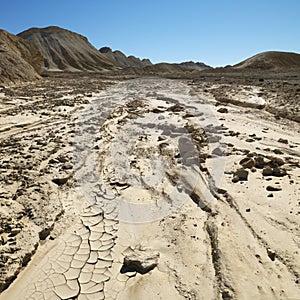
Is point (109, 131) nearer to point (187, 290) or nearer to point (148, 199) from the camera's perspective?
point (148, 199)

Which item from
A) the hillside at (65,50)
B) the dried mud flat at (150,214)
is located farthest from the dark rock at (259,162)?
the hillside at (65,50)

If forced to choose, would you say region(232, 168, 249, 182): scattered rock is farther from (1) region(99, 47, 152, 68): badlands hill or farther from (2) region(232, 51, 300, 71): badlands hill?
(1) region(99, 47, 152, 68): badlands hill

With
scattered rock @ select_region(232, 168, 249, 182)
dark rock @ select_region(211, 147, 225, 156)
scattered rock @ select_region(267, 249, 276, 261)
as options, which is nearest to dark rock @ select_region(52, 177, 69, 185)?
scattered rock @ select_region(232, 168, 249, 182)

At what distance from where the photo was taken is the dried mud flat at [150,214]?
2.36m

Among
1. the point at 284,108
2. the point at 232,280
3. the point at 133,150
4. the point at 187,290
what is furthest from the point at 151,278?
the point at 284,108

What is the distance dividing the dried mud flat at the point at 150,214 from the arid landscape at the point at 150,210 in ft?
0.04

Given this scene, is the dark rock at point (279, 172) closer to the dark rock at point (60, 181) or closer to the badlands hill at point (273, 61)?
the dark rock at point (60, 181)

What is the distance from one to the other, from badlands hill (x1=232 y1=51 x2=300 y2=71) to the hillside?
933 inches

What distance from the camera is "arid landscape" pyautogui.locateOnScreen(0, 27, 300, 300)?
237 centimetres

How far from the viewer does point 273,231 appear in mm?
2812

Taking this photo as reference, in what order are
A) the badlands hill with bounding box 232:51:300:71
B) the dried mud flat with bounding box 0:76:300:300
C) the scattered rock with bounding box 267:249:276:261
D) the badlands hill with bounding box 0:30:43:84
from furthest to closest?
the badlands hill with bounding box 232:51:300:71
the badlands hill with bounding box 0:30:43:84
the scattered rock with bounding box 267:249:276:261
the dried mud flat with bounding box 0:76:300:300

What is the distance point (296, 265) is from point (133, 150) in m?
3.60

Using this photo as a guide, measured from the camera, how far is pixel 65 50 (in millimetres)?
49250

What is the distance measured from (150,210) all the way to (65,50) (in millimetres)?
51481
